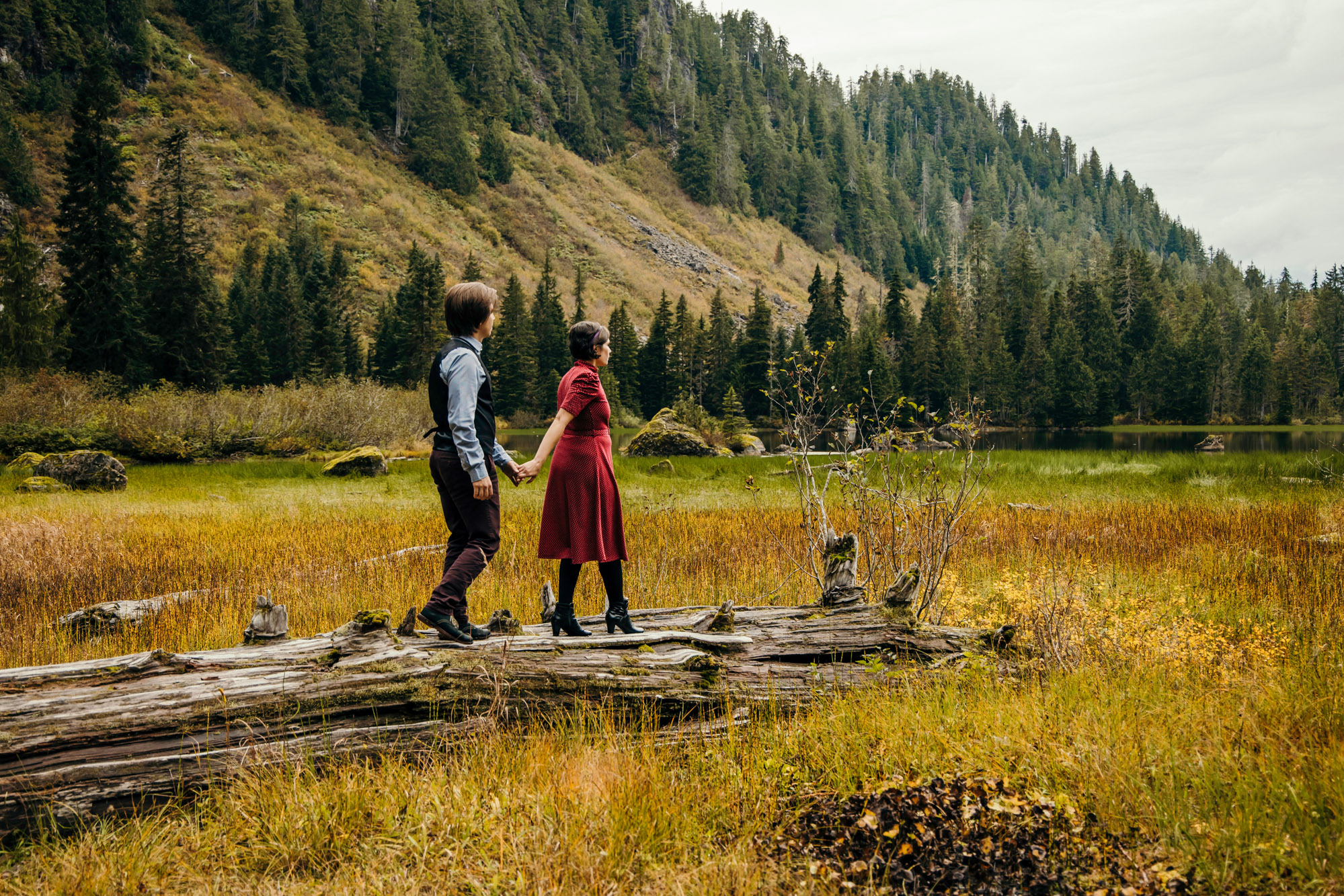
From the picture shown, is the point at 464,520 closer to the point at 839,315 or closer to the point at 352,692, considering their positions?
the point at 352,692

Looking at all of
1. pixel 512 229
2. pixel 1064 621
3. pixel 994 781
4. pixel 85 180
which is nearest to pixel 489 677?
pixel 994 781

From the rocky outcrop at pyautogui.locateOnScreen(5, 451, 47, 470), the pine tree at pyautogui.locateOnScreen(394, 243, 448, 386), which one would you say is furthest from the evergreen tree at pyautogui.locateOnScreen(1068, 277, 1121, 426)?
the rocky outcrop at pyautogui.locateOnScreen(5, 451, 47, 470)

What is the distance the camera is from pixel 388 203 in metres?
82.1

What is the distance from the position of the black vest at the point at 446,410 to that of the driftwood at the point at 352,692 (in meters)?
1.08

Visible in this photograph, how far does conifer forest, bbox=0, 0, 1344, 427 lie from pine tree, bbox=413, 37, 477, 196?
0.88ft

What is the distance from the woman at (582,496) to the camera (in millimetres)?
4891

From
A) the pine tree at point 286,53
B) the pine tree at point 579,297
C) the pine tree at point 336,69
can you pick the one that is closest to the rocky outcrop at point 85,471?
the pine tree at point 579,297

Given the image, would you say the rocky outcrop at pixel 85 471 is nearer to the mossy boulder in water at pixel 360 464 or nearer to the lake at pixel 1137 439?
the mossy boulder in water at pixel 360 464

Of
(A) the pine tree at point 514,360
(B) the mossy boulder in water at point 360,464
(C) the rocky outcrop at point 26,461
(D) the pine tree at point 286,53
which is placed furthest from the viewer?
(D) the pine tree at point 286,53

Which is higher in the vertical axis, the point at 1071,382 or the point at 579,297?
the point at 579,297

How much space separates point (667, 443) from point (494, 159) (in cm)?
8023

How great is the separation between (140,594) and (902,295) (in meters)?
77.7

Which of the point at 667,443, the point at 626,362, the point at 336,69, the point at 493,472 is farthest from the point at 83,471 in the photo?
the point at 336,69

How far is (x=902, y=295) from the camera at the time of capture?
78.1m
